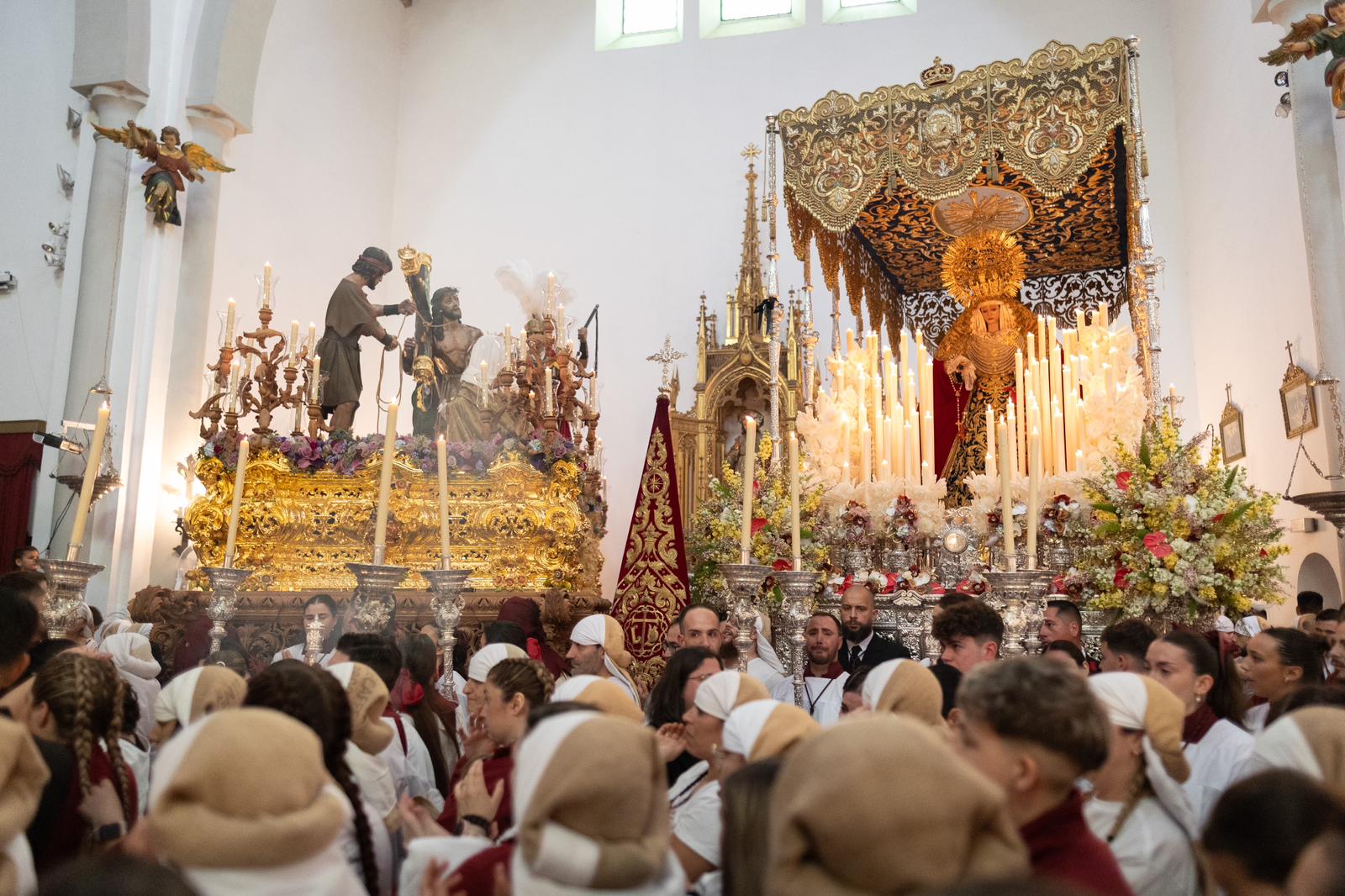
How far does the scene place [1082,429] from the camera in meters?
8.12

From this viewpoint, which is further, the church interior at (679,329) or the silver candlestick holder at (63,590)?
the church interior at (679,329)

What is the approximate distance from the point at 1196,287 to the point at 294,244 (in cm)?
1031

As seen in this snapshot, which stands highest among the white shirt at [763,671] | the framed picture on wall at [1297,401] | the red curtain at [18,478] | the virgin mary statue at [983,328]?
the virgin mary statue at [983,328]

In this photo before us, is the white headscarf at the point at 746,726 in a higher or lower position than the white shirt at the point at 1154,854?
higher

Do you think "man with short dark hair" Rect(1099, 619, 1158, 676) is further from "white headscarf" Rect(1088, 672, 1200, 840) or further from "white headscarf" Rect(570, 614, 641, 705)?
"white headscarf" Rect(570, 614, 641, 705)

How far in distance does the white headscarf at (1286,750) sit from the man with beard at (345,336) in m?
7.83

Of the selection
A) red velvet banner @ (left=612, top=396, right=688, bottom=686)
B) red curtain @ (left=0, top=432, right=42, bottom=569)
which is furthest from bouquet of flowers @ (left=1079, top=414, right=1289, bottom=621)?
red curtain @ (left=0, top=432, right=42, bottom=569)

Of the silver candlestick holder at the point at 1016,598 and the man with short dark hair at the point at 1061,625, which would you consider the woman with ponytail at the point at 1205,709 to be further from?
the man with short dark hair at the point at 1061,625

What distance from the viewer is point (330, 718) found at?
2639 millimetres

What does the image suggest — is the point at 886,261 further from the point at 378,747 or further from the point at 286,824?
the point at 286,824

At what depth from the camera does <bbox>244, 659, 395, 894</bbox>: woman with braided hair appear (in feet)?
8.52

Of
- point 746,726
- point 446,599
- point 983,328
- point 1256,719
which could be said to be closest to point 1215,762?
point 1256,719

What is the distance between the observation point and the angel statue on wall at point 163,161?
32.7 ft

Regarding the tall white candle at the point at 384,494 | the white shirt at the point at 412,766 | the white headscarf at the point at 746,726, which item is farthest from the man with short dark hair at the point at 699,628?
the white headscarf at the point at 746,726
